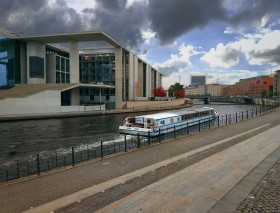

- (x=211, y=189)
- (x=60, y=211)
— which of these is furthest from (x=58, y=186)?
(x=211, y=189)

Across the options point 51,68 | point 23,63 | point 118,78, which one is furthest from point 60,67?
point 118,78

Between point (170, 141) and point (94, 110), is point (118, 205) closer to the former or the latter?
point (170, 141)

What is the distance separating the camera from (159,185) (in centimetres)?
1164

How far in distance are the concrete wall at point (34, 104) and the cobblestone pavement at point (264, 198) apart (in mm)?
57756

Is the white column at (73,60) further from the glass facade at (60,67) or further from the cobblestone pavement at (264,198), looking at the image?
the cobblestone pavement at (264,198)

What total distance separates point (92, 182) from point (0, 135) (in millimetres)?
29053

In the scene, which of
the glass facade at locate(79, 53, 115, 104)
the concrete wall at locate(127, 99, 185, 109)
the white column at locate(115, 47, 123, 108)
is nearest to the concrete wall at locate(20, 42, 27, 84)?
the white column at locate(115, 47, 123, 108)

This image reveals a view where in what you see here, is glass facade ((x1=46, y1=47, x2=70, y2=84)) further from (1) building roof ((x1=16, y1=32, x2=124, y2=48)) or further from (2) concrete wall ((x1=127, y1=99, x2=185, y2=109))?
(2) concrete wall ((x1=127, y1=99, x2=185, y2=109))

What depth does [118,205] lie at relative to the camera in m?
9.68

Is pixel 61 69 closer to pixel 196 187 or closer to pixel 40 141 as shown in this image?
pixel 40 141

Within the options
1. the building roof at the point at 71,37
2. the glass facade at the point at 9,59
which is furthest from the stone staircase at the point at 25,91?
the building roof at the point at 71,37

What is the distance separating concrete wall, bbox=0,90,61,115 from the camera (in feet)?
195

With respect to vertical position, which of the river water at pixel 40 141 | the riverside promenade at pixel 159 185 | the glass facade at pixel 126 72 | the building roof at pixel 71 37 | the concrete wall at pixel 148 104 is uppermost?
the building roof at pixel 71 37

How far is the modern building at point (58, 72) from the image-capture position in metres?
64.1
